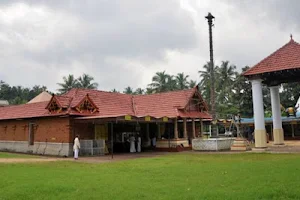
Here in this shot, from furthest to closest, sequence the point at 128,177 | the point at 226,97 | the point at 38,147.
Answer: the point at 226,97 < the point at 38,147 < the point at 128,177

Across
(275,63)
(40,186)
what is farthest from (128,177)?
(275,63)

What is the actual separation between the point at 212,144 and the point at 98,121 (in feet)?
27.5

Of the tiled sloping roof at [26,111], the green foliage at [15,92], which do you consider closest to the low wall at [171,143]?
the tiled sloping roof at [26,111]

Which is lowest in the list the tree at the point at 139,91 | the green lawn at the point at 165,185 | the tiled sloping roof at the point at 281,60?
the green lawn at the point at 165,185

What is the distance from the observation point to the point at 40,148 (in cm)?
2375

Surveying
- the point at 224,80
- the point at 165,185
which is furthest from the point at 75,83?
the point at 165,185

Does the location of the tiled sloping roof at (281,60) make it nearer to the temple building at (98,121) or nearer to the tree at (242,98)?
the temple building at (98,121)

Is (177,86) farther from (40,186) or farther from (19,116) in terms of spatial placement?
(40,186)

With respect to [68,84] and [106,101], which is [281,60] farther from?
[68,84]

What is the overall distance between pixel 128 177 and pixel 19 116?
18.6m

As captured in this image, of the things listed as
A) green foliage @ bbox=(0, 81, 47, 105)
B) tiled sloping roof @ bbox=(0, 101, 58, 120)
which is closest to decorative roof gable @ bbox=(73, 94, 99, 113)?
tiled sloping roof @ bbox=(0, 101, 58, 120)

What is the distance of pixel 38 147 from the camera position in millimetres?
23953

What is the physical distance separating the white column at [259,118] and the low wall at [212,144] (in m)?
4.29

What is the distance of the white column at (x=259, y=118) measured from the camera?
19.5 m
